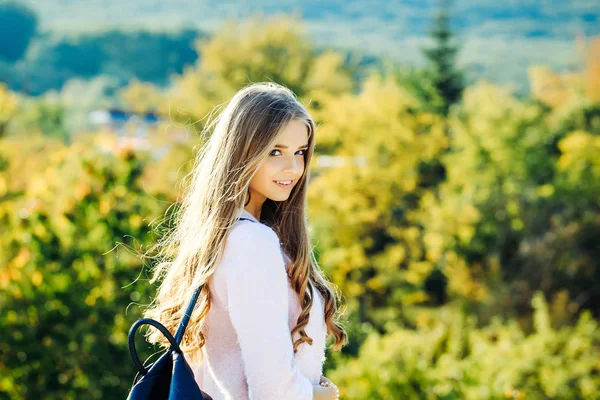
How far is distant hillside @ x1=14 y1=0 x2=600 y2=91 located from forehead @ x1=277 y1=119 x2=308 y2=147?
1498 inches

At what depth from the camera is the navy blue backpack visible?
1202 mm

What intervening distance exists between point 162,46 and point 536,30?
27.9 m

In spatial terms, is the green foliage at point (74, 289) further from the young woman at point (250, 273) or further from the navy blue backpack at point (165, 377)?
the navy blue backpack at point (165, 377)

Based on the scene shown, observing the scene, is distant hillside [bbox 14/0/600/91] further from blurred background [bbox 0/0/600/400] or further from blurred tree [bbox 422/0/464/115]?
blurred tree [bbox 422/0/464/115]

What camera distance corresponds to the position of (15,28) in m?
61.1

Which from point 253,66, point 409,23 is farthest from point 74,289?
point 409,23

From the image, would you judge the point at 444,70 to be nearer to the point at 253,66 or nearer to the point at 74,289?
the point at 253,66

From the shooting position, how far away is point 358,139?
18422 mm

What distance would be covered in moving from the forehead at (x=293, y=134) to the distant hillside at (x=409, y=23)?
125ft

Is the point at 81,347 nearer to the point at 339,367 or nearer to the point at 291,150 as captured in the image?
the point at 339,367

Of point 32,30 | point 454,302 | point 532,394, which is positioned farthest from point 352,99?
point 32,30

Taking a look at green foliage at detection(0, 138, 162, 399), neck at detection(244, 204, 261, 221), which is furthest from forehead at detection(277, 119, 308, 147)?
green foliage at detection(0, 138, 162, 399)

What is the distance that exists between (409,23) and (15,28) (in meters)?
33.0

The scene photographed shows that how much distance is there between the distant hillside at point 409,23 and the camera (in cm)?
4547
